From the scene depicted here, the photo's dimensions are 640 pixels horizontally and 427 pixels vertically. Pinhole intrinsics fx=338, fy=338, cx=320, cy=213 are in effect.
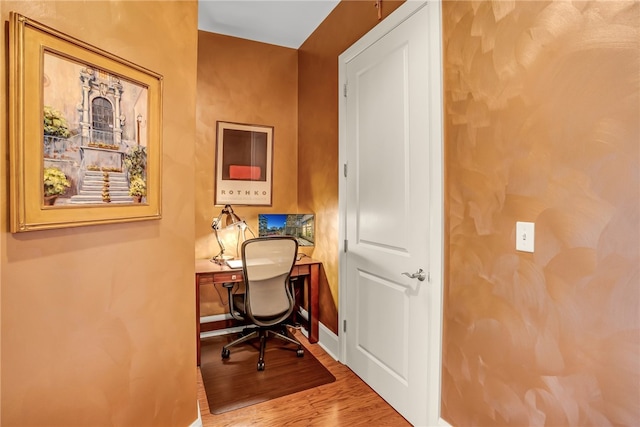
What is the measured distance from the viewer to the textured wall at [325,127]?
8.79 feet

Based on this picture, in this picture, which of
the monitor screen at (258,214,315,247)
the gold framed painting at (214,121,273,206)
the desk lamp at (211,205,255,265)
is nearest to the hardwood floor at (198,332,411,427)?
the desk lamp at (211,205,255,265)

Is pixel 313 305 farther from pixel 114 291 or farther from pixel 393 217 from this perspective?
pixel 114 291

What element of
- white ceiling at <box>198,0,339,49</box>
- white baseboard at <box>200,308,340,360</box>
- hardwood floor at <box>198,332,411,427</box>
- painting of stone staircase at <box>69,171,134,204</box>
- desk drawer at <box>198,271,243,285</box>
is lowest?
hardwood floor at <box>198,332,411,427</box>

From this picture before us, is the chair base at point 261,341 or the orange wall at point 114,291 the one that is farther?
the chair base at point 261,341

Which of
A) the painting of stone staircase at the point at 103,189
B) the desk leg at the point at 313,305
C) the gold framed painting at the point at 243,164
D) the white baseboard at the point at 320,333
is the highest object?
the gold framed painting at the point at 243,164

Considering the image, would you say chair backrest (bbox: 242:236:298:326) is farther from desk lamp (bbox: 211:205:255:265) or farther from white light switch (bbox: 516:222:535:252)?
white light switch (bbox: 516:222:535:252)

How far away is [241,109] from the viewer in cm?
342

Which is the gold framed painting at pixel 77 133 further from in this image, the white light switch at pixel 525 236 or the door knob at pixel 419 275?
the white light switch at pixel 525 236

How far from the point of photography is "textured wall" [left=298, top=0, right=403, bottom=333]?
268 centimetres

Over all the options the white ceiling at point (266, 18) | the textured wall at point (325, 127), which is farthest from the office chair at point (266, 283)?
the white ceiling at point (266, 18)

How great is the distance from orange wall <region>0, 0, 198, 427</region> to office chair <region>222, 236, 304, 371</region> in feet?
2.83

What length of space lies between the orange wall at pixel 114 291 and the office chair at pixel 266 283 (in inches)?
33.9

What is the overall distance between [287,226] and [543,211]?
2.54 m

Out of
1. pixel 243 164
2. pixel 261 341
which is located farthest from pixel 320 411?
pixel 243 164
